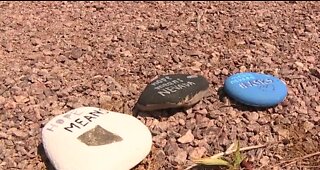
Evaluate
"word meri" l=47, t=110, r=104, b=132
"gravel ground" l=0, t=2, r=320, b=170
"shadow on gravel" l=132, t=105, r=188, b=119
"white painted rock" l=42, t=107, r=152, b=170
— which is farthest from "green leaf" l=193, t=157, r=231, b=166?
"word meri" l=47, t=110, r=104, b=132

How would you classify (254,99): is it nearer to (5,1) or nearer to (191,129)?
(191,129)

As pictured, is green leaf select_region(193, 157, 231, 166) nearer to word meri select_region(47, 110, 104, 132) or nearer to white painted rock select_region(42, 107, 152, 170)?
white painted rock select_region(42, 107, 152, 170)

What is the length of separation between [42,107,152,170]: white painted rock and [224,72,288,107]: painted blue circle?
1.39 ft

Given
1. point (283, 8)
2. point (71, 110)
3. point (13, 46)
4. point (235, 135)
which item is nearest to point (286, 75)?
point (235, 135)

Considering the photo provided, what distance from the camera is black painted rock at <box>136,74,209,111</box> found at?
6.86 feet

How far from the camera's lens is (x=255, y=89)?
2.17 metres

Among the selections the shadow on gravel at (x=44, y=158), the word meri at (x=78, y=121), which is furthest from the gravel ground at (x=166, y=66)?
the word meri at (x=78, y=121)

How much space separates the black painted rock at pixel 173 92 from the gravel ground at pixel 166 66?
0.06 metres

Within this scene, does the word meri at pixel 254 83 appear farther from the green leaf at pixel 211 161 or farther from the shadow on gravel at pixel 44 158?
the shadow on gravel at pixel 44 158

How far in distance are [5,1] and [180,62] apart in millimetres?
1170

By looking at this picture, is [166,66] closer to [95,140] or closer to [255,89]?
[255,89]

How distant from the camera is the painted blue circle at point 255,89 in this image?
2154mm

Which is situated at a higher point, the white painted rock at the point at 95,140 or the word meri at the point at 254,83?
the word meri at the point at 254,83

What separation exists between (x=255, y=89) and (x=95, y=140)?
2.28ft
